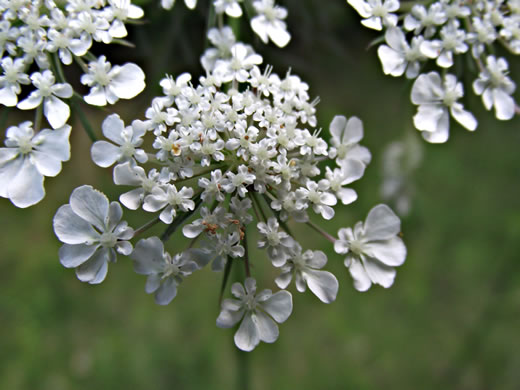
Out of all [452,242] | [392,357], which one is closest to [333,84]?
[452,242]

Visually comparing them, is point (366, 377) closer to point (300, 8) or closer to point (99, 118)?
point (300, 8)

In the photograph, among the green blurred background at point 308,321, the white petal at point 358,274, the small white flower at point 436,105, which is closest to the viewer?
the white petal at point 358,274

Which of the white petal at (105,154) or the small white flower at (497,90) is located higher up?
the small white flower at (497,90)

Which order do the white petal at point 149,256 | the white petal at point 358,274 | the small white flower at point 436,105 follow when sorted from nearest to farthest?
1. the white petal at point 149,256
2. the white petal at point 358,274
3. the small white flower at point 436,105

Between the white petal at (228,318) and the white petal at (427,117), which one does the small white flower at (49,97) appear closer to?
the white petal at (228,318)

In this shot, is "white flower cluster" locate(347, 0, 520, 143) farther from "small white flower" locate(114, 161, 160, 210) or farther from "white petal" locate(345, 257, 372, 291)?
"small white flower" locate(114, 161, 160, 210)

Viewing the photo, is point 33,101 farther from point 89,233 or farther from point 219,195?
point 219,195

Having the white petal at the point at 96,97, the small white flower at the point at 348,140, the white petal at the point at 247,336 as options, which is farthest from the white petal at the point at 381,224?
the white petal at the point at 96,97
